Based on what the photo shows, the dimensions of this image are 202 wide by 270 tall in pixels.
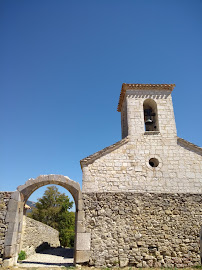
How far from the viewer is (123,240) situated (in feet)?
24.3

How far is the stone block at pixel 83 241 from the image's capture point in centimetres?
719

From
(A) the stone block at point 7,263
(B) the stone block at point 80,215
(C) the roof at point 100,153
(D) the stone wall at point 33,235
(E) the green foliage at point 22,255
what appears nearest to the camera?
(A) the stone block at point 7,263

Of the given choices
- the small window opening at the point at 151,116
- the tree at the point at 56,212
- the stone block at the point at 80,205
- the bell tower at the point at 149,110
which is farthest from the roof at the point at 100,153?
the tree at the point at 56,212

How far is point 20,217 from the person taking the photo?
25.9 ft

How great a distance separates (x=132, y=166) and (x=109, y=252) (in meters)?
3.41

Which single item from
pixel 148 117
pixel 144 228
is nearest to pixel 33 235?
pixel 144 228

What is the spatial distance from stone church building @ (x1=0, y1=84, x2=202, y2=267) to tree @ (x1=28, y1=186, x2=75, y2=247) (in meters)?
15.1

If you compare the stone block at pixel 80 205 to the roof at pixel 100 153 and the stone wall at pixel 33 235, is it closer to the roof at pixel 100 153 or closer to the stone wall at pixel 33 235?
the roof at pixel 100 153

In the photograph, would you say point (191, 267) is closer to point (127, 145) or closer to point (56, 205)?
point (127, 145)

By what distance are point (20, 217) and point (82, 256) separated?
9.59 ft

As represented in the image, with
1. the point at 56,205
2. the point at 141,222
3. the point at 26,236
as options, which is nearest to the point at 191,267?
the point at 141,222

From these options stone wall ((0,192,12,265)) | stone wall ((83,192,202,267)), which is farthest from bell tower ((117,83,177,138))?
stone wall ((0,192,12,265))

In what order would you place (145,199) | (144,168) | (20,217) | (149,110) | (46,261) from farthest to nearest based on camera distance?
1. (149,110)
2. (46,261)
3. (144,168)
4. (145,199)
5. (20,217)

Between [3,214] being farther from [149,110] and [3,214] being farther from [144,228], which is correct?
[149,110]
